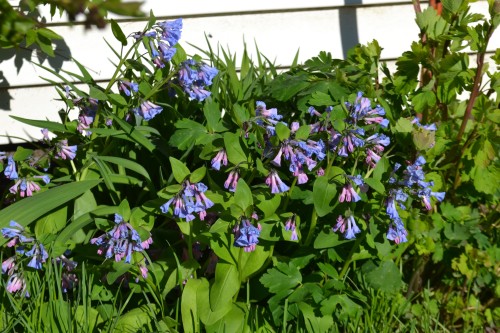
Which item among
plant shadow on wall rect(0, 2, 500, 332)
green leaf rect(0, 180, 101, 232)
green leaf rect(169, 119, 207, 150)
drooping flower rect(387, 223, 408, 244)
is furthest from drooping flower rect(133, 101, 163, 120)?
drooping flower rect(387, 223, 408, 244)

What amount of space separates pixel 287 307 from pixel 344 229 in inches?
13.4

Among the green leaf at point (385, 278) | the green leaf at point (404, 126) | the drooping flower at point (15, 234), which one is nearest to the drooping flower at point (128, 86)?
the drooping flower at point (15, 234)

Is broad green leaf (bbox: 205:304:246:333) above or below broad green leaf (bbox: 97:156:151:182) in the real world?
below

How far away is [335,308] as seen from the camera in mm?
2395

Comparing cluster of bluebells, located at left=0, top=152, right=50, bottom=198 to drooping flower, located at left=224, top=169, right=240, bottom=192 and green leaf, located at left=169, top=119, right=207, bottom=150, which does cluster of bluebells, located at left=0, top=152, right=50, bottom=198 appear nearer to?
green leaf, located at left=169, top=119, right=207, bottom=150

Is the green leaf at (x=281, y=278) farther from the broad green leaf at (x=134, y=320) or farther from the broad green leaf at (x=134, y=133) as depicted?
the broad green leaf at (x=134, y=133)

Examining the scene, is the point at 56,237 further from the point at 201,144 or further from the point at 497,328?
the point at 497,328

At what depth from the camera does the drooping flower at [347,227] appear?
225 cm

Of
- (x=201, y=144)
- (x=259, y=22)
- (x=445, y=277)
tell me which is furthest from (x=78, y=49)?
(x=445, y=277)

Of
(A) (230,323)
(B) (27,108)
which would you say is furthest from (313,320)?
(B) (27,108)

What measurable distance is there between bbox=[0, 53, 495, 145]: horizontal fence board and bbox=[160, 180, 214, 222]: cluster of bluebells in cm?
134

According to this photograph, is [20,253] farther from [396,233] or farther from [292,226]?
[396,233]

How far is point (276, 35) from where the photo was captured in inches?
135

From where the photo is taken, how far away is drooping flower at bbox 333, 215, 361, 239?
2248 mm
